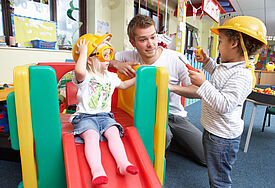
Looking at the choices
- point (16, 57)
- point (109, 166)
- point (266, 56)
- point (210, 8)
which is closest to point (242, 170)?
point (109, 166)

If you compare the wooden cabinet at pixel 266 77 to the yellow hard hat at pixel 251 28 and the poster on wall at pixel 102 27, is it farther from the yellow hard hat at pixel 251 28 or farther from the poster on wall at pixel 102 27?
the yellow hard hat at pixel 251 28

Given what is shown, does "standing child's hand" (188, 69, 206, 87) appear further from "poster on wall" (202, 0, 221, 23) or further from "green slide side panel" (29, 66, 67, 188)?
"poster on wall" (202, 0, 221, 23)

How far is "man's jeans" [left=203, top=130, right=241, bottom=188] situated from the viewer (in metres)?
1.06

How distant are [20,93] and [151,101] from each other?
610 millimetres

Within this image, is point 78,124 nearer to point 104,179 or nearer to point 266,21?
point 104,179

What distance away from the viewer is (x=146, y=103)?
1.01m

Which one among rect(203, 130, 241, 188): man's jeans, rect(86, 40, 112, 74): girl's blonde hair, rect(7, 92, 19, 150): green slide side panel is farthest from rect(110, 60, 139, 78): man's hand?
rect(7, 92, 19, 150): green slide side panel

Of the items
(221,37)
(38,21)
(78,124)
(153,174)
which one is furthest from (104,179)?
(38,21)

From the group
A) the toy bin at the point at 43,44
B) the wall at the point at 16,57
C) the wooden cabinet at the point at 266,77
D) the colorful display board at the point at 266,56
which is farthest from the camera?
the colorful display board at the point at 266,56

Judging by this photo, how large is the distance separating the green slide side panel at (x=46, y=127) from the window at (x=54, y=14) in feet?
7.90

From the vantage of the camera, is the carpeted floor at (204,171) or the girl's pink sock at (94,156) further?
the carpeted floor at (204,171)

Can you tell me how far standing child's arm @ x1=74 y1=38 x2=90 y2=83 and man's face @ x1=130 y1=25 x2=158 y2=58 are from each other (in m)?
0.53

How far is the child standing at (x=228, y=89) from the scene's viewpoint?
0.95 meters

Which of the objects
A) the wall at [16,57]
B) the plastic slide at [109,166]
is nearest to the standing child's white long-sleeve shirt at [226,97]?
the plastic slide at [109,166]
